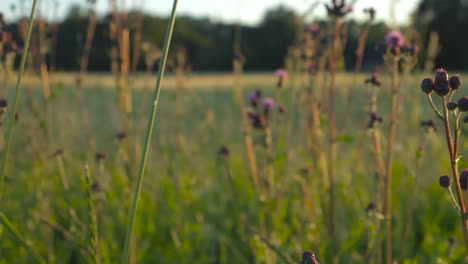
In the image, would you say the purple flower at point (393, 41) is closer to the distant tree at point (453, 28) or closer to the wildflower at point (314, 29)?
the wildflower at point (314, 29)

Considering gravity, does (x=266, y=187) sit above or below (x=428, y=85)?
below

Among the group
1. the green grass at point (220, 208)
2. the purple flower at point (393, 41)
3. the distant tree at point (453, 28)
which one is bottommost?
the green grass at point (220, 208)

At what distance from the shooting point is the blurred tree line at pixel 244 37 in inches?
209

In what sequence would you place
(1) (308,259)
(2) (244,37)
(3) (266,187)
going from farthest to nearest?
1. (2) (244,37)
2. (3) (266,187)
3. (1) (308,259)

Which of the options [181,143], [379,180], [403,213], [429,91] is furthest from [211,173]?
[429,91]

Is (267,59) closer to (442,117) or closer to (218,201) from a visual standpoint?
(218,201)

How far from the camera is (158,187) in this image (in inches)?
155

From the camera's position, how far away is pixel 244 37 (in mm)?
14750

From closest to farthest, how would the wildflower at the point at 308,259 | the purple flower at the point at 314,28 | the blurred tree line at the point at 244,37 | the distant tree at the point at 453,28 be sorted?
the wildflower at the point at 308,259
the purple flower at the point at 314,28
the blurred tree line at the point at 244,37
the distant tree at the point at 453,28

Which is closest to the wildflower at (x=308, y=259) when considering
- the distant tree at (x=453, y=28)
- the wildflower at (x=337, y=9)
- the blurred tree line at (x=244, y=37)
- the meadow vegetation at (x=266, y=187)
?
the meadow vegetation at (x=266, y=187)

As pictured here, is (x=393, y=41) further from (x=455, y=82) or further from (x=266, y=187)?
(x=455, y=82)

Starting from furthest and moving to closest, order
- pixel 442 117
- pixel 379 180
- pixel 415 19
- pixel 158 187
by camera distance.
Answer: pixel 158 187
pixel 415 19
pixel 379 180
pixel 442 117

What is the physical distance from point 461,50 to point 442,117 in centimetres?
3664

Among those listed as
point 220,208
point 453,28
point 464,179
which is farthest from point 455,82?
point 453,28
